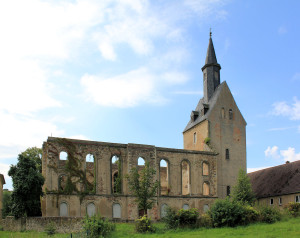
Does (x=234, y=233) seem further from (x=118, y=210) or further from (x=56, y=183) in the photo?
(x=56, y=183)

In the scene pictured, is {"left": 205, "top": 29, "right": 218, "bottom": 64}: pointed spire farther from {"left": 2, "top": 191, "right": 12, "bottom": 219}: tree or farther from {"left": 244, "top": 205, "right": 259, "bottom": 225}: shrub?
{"left": 2, "top": 191, "right": 12, "bottom": 219}: tree

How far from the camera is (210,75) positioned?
1944 inches

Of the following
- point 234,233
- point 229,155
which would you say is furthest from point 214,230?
point 229,155

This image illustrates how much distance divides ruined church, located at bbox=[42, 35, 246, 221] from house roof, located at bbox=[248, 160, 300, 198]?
357 centimetres

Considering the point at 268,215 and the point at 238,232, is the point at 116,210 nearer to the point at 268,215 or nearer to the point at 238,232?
the point at 268,215

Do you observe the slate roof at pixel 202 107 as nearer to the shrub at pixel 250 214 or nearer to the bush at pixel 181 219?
the shrub at pixel 250 214

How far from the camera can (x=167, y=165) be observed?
40.3 meters

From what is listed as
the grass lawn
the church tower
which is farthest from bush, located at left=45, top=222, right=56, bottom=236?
the church tower

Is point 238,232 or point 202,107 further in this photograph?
point 202,107

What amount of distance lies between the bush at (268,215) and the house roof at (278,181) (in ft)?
34.1

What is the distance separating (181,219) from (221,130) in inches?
763

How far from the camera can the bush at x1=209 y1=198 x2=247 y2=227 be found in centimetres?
2723

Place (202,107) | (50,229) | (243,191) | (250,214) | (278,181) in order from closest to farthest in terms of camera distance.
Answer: (50,229) → (250,214) → (243,191) → (278,181) → (202,107)

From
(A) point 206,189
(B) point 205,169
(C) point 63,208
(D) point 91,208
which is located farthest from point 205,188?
(C) point 63,208
